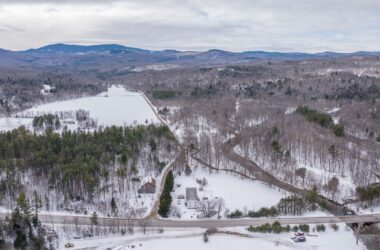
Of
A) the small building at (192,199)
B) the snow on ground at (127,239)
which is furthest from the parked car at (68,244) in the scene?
the small building at (192,199)

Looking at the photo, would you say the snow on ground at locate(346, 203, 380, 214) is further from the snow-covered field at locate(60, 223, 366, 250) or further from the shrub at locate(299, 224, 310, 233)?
the shrub at locate(299, 224, 310, 233)

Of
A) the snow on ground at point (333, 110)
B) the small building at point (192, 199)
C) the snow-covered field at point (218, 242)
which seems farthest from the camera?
the snow on ground at point (333, 110)

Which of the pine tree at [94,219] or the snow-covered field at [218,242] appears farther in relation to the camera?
the pine tree at [94,219]

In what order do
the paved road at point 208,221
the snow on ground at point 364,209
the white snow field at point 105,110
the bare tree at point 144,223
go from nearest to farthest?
the bare tree at point 144,223 < the paved road at point 208,221 < the snow on ground at point 364,209 < the white snow field at point 105,110

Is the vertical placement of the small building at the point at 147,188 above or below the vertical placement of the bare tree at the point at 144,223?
above

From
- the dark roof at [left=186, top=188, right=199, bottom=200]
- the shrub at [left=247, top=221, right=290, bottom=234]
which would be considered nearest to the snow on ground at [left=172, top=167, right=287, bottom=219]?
the dark roof at [left=186, top=188, right=199, bottom=200]

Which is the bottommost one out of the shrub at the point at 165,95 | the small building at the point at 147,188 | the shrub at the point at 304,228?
the shrub at the point at 304,228

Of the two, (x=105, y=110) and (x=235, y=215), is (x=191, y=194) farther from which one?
(x=105, y=110)

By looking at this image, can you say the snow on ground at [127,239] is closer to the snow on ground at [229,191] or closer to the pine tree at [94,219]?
the pine tree at [94,219]
